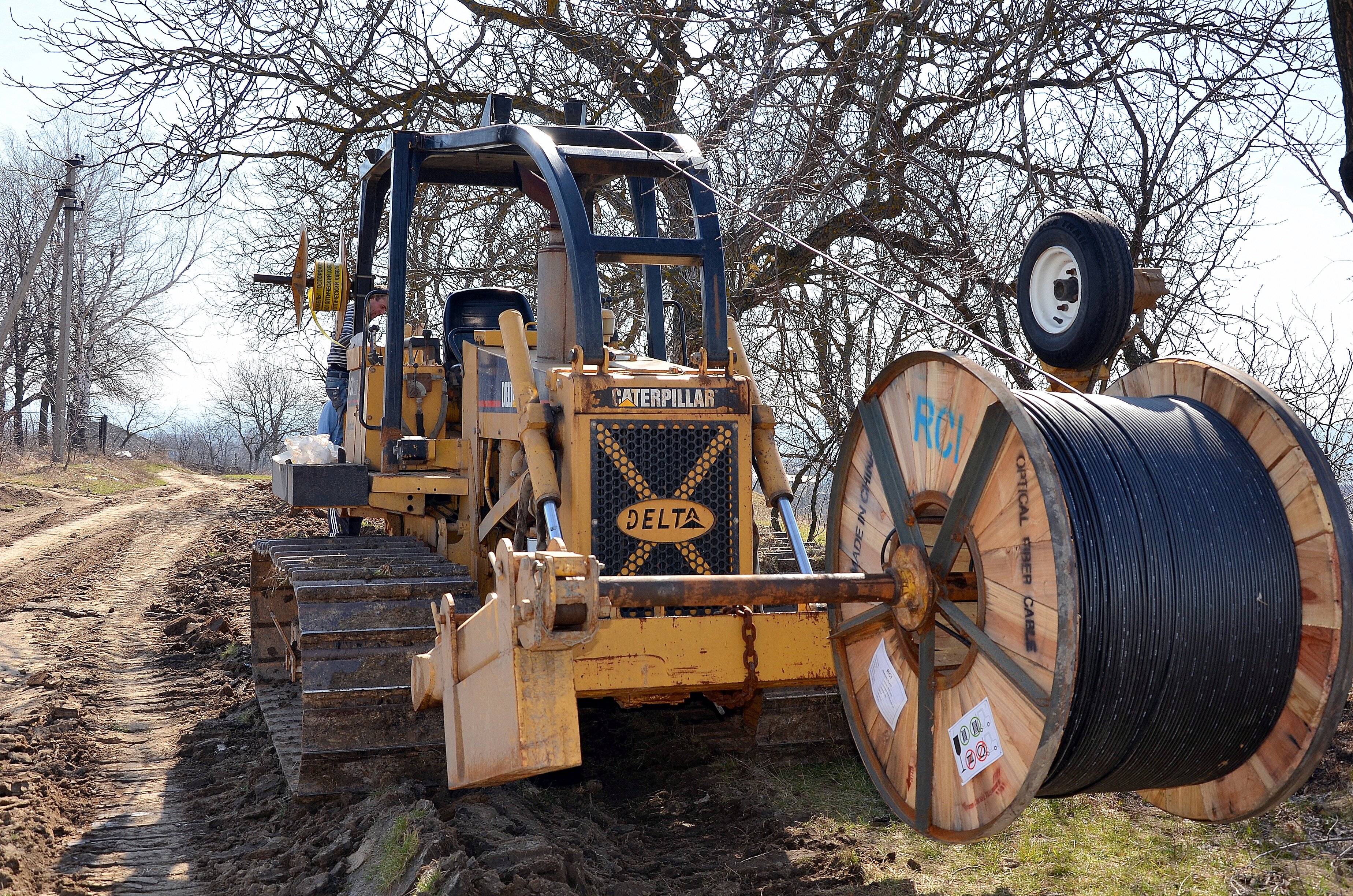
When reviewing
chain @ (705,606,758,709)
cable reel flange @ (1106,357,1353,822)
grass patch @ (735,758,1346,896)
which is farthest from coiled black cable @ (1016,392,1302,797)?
chain @ (705,606,758,709)

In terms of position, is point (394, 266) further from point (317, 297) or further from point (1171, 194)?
point (1171, 194)

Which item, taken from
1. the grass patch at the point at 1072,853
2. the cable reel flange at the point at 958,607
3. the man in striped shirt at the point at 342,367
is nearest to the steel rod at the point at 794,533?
the cable reel flange at the point at 958,607

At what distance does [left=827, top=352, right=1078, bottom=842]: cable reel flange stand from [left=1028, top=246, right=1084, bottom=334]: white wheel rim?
84 cm

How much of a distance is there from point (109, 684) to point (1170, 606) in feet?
24.3

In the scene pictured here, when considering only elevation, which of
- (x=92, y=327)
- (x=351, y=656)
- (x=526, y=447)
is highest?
(x=92, y=327)

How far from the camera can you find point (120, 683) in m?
8.09

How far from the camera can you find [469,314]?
7.36 metres

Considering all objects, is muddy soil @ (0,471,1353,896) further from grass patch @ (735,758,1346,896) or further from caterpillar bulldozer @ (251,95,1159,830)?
caterpillar bulldozer @ (251,95,1159,830)

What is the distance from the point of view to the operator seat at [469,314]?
7258mm

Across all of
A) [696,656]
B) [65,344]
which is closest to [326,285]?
[696,656]

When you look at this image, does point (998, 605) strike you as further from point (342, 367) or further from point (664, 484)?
point (342, 367)

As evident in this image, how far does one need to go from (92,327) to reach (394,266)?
3763 cm

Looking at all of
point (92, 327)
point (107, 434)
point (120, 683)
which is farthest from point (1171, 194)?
point (107, 434)

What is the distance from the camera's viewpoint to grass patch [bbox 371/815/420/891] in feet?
13.5
